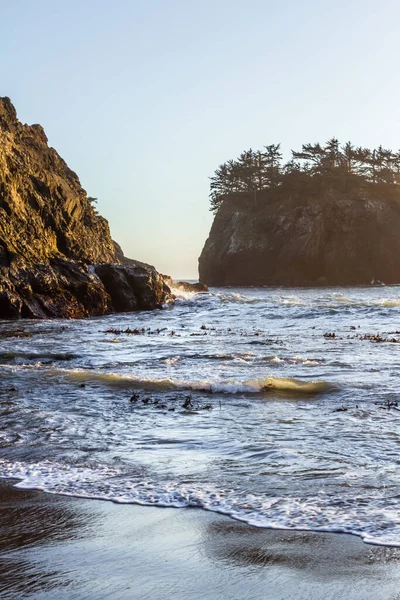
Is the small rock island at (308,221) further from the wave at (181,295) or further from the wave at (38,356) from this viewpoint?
the wave at (38,356)

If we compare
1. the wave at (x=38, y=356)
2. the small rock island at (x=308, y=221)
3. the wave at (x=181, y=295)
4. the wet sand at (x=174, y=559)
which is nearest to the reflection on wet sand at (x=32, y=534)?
the wet sand at (x=174, y=559)

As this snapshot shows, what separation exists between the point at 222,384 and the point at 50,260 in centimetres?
2345

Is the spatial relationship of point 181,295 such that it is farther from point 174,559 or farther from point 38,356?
point 174,559

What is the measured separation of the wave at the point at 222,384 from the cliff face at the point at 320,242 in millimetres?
70164

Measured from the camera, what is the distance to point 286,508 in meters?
4.70

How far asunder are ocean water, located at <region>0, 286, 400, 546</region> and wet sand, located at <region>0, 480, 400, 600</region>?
1.07 ft

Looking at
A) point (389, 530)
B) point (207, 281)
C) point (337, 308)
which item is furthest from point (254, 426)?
point (207, 281)

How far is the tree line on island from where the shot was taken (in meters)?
87.9

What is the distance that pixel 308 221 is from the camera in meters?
80.6

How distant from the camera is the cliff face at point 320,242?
79.9 meters

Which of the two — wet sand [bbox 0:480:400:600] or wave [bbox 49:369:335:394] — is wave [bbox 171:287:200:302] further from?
wet sand [bbox 0:480:400:600]

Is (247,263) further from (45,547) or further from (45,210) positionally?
(45,547)

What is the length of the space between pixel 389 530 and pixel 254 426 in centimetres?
348

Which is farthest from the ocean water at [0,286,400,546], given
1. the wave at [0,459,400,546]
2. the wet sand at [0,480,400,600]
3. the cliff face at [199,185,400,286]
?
the cliff face at [199,185,400,286]
